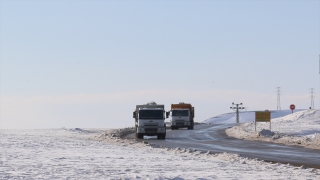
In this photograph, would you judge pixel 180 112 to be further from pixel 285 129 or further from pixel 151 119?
pixel 151 119

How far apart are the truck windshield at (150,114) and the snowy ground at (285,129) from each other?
7354mm

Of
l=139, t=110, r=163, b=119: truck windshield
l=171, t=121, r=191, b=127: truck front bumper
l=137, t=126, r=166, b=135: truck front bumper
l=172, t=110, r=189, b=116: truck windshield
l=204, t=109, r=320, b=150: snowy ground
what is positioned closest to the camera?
l=204, t=109, r=320, b=150: snowy ground

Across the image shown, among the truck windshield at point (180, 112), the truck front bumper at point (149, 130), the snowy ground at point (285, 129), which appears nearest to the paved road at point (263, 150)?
the snowy ground at point (285, 129)

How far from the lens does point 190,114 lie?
232 ft

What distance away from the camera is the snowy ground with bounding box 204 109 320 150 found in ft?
133

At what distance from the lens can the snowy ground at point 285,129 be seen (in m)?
40.5

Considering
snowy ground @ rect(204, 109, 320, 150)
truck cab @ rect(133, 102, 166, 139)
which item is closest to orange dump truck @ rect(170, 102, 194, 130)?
snowy ground @ rect(204, 109, 320, 150)

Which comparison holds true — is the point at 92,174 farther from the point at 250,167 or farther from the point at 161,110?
the point at 161,110

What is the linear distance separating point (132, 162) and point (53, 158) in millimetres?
3306

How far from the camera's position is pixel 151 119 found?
151 feet

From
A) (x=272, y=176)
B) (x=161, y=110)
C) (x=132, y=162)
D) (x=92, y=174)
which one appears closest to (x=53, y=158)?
(x=132, y=162)

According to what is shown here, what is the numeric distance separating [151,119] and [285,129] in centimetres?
2229

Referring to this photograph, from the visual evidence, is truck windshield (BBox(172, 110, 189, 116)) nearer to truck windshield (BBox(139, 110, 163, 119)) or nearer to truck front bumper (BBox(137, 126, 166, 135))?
truck front bumper (BBox(137, 126, 166, 135))

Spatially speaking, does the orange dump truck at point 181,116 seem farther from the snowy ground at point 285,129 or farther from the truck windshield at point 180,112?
the snowy ground at point 285,129
